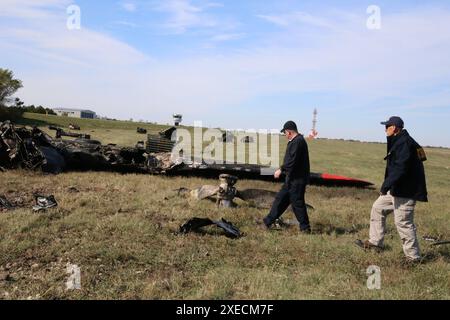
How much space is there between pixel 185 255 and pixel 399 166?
3120 mm

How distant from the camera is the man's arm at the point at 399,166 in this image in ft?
19.5

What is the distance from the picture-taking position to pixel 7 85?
48.9m

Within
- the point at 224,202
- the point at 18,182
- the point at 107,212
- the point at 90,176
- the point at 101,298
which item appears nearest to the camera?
the point at 101,298

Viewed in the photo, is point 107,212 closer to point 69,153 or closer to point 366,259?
point 366,259

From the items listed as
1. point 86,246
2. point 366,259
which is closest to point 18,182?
point 86,246

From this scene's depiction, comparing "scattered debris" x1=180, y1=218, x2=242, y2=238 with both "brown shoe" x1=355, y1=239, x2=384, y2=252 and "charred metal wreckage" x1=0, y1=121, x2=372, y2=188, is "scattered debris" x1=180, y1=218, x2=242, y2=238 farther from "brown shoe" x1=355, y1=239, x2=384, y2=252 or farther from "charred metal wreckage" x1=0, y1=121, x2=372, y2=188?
"charred metal wreckage" x1=0, y1=121, x2=372, y2=188

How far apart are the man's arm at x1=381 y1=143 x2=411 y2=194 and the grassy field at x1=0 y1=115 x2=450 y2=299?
1109mm

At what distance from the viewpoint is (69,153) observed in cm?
1356

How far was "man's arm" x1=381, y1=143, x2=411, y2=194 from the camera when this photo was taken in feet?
19.5

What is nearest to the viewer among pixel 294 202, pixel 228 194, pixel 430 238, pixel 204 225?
pixel 204 225

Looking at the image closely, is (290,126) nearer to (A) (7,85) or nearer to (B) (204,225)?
(B) (204,225)

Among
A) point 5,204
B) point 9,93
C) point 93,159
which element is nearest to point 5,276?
point 5,204

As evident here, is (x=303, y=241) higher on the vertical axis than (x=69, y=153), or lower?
lower

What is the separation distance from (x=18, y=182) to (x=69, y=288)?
6906 millimetres
